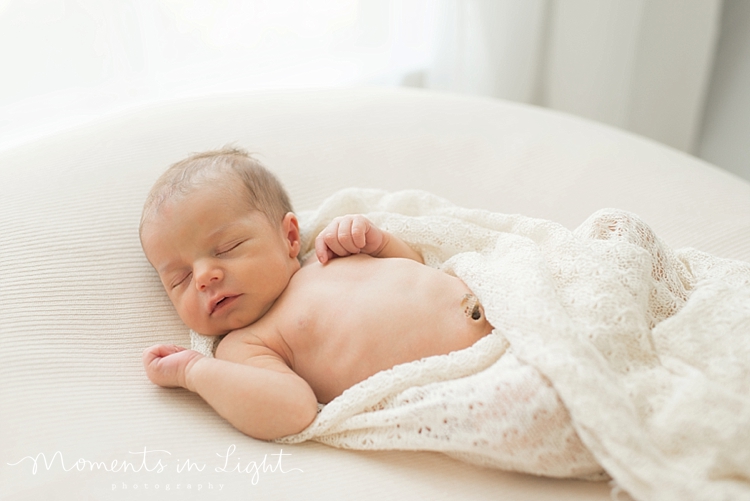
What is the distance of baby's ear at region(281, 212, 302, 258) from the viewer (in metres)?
1.24

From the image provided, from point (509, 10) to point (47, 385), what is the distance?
1.86 metres

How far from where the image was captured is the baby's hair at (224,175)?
3.78 feet

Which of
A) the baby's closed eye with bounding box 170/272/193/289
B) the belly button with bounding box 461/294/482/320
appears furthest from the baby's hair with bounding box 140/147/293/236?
the belly button with bounding box 461/294/482/320

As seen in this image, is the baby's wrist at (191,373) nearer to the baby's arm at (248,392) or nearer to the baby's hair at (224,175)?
the baby's arm at (248,392)

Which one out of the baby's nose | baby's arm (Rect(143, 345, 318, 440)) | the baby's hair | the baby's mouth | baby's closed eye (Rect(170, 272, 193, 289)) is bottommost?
baby's arm (Rect(143, 345, 318, 440))

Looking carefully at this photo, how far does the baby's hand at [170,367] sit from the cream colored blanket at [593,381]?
0.20 m

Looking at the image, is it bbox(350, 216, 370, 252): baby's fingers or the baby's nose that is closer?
the baby's nose

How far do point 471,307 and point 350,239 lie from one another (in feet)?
0.83

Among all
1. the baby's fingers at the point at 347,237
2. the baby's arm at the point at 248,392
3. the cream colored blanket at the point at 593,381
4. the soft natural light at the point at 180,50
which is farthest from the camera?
the soft natural light at the point at 180,50

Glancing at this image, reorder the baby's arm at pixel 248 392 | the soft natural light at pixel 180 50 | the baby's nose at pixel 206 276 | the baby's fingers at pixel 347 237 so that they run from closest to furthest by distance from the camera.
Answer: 1. the baby's arm at pixel 248 392
2. the baby's nose at pixel 206 276
3. the baby's fingers at pixel 347 237
4. the soft natural light at pixel 180 50

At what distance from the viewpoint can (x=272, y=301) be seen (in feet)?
3.81

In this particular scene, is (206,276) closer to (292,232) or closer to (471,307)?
(292,232)

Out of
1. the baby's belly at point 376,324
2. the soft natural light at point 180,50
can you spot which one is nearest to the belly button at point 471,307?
the baby's belly at point 376,324

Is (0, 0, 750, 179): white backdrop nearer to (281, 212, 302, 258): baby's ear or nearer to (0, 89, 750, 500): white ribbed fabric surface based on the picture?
(0, 89, 750, 500): white ribbed fabric surface
